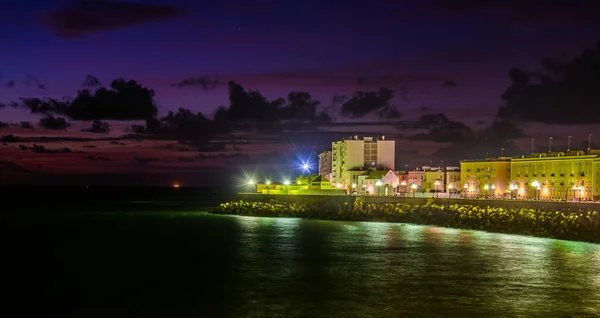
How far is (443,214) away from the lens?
6194 cm

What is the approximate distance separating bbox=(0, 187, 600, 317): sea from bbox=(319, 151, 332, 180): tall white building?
6868 centimetres

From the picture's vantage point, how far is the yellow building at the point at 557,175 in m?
79.0

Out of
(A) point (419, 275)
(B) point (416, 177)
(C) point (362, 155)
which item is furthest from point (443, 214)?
(B) point (416, 177)

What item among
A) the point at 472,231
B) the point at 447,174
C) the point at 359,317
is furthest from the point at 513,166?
the point at 359,317

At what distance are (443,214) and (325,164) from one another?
2654 inches

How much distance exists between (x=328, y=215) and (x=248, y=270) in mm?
38595

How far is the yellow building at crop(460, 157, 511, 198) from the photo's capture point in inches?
3821

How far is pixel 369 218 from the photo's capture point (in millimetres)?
69000

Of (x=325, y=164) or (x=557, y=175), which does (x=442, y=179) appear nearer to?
(x=325, y=164)

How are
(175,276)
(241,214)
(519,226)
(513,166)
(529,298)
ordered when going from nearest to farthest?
(529,298) → (175,276) → (519,226) → (241,214) → (513,166)

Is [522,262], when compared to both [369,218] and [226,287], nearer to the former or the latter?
[226,287]

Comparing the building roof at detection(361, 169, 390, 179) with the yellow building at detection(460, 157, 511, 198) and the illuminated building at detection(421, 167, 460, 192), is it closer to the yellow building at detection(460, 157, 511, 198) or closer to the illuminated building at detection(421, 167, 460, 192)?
the yellow building at detection(460, 157, 511, 198)

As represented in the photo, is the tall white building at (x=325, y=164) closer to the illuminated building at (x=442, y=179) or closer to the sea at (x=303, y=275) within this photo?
the illuminated building at (x=442, y=179)

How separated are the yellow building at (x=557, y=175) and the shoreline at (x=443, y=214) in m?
19.1
